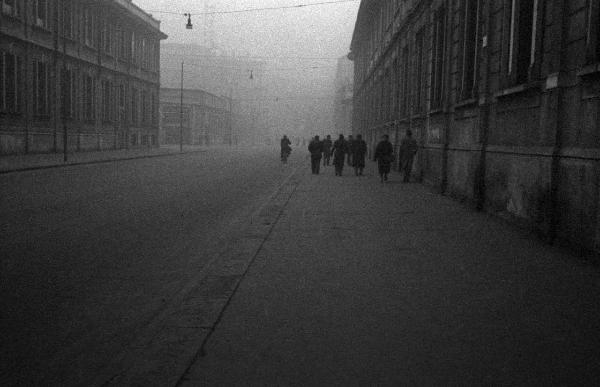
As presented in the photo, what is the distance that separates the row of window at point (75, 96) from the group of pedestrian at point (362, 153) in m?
10.0

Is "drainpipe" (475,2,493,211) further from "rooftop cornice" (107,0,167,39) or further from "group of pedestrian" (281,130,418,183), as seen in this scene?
"rooftop cornice" (107,0,167,39)

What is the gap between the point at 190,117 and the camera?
7412cm

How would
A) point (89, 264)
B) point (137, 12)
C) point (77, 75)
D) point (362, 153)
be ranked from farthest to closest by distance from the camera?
point (137, 12), point (77, 75), point (362, 153), point (89, 264)

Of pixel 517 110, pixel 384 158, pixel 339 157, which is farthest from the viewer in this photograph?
pixel 339 157

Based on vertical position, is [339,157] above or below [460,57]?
below

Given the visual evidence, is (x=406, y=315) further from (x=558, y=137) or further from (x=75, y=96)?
(x=75, y=96)

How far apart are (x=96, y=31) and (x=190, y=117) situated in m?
35.6

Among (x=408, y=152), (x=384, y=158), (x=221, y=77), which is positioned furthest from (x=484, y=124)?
(x=221, y=77)

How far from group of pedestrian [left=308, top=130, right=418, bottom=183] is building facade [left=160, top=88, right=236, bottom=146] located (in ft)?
147

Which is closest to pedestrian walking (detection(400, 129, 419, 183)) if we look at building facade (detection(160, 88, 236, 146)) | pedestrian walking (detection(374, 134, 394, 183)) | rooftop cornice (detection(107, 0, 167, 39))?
pedestrian walking (detection(374, 134, 394, 183))

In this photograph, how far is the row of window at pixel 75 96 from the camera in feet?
90.9

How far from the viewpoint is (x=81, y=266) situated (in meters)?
6.05

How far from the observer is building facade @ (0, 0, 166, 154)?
27.9m

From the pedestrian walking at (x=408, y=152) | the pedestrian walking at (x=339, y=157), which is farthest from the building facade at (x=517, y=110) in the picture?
the pedestrian walking at (x=339, y=157)
